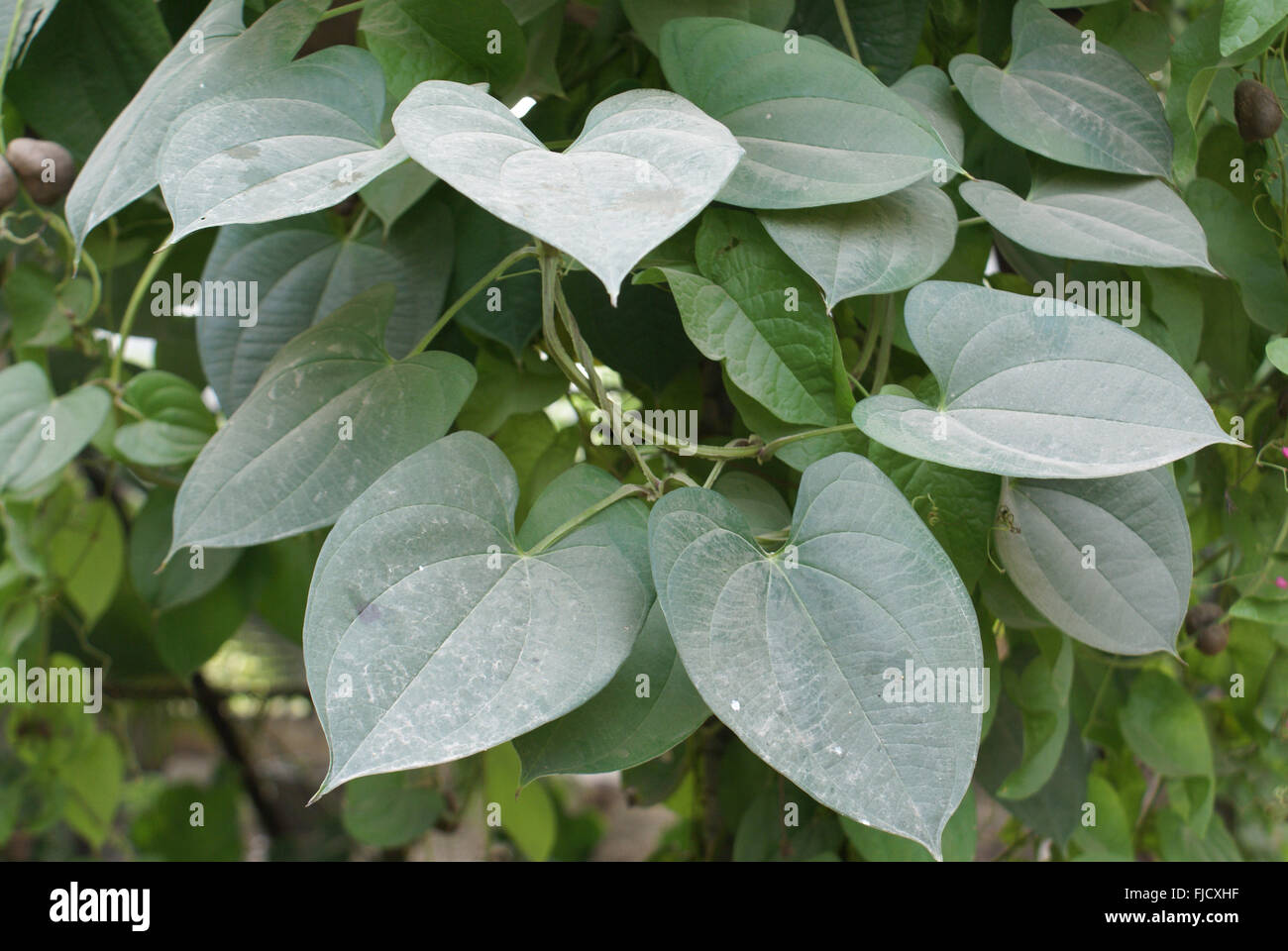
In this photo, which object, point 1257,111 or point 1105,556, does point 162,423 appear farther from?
point 1257,111

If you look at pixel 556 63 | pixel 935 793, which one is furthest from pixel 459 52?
pixel 935 793

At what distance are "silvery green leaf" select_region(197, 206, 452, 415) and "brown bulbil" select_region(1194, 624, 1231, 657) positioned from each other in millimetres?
538

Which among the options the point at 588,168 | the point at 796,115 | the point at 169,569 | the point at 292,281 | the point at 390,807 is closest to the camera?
the point at 588,168

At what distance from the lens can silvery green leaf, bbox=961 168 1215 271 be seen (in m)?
0.43

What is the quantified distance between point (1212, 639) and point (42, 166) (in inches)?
32.5

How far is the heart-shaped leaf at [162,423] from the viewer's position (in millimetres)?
567

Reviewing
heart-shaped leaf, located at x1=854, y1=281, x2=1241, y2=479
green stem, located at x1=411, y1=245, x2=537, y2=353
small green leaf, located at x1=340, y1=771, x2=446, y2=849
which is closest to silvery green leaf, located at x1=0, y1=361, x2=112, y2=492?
green stem, located at x1=411, y1=245, x2=537, y2=353

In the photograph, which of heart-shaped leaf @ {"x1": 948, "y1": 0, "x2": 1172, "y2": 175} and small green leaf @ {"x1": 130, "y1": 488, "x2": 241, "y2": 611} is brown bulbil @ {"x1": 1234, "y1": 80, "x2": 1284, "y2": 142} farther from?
small green leaf @ {"x1": 130, "y1": 488, "x2": 241, "y2": 611}

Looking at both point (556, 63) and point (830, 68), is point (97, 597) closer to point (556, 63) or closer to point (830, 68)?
point (556, 63)

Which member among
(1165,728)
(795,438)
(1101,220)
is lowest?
(1165,728)

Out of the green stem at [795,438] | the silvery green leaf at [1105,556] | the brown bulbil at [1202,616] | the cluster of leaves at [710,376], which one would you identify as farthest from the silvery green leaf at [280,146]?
the brown bulbil at [1202,616]

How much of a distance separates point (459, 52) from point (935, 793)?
42 centimetres

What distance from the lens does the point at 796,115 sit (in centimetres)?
42

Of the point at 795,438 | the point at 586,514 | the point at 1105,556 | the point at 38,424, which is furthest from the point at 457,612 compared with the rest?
the point at 38,424
